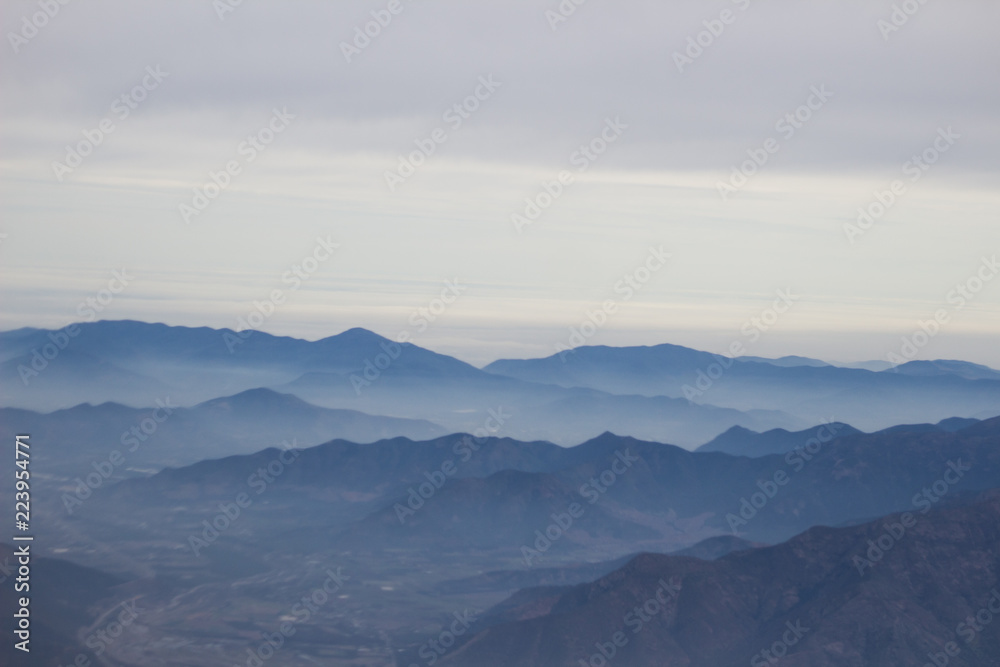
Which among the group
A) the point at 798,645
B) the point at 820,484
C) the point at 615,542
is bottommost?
the point at 615,542

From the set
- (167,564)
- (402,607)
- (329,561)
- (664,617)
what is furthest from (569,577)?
(167,564)

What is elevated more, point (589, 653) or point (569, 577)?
point (589, 653)

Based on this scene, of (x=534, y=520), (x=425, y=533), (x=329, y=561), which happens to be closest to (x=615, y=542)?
(x=534, y=520)

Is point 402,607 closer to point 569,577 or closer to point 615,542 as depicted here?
point 569,577

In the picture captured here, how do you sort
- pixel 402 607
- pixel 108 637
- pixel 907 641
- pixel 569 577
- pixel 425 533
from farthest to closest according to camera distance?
pixel 425 533 → pixel 569 577 → pixel 402 607 → pixel 108 637 → pixel 907 641

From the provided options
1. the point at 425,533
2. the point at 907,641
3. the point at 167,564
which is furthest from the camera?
the point at 425,533

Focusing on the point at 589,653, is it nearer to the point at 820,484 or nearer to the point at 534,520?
the point at 534,520

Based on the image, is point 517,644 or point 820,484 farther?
point 820,484
